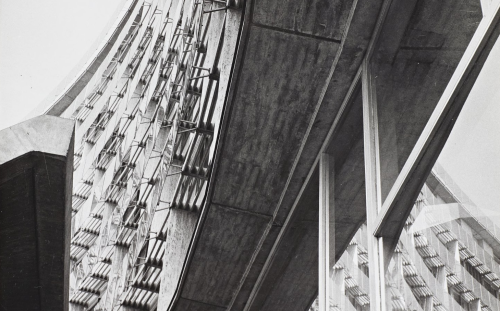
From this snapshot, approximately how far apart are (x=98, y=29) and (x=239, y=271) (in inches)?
1473

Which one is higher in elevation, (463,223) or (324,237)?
(324,237)

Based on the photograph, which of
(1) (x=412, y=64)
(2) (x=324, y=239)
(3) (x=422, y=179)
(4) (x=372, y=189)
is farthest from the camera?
(2) (x=324, y=239)

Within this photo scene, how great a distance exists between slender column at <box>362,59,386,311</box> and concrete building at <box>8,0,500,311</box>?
0.6 inches

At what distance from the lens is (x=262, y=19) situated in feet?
24.2

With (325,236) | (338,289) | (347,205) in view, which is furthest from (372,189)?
(325,236)

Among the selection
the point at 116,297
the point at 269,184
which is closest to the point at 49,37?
the point at 116,297

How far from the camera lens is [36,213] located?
215 inches

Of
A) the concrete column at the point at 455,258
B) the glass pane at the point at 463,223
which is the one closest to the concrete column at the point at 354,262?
the glass pane at the point at 463,223

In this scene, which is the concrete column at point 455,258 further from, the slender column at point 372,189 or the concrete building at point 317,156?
the slender column at point 372,189

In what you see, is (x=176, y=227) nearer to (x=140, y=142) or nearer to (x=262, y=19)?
(x=262, y=19)

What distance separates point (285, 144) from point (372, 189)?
3071mm

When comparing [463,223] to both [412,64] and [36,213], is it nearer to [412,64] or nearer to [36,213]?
[412,64]

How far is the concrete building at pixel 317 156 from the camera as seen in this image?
14.8 feet

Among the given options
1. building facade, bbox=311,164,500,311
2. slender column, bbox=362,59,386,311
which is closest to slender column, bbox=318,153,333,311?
slender column, bbox=362,59,386,311
